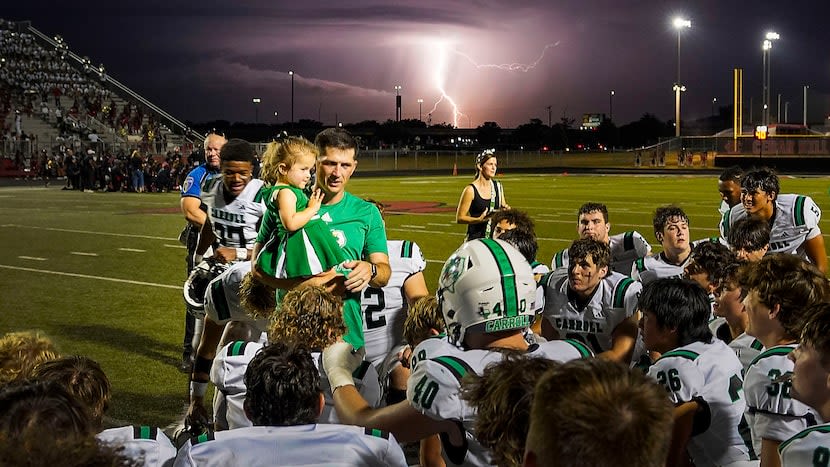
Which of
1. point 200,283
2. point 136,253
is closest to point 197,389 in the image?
point 200,283

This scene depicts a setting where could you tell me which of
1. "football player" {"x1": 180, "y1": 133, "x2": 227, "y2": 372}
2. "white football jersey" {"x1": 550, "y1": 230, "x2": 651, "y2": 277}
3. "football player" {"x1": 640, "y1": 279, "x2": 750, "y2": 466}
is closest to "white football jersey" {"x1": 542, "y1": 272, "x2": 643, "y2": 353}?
"football player" {"x1": 640, "y1": 279, "x2": 750, "y2": 466}

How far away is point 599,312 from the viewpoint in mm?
5457

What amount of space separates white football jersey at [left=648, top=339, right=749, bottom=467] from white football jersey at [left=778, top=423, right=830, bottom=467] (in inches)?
36.1

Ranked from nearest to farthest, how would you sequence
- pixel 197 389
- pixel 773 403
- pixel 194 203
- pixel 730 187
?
pixel 773 403, pixel 197 389, pixel 194 203, pixel 730 187

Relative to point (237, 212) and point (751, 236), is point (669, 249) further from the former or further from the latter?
point (237, 212)

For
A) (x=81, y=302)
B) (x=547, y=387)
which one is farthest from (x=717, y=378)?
(x=81, y=302)

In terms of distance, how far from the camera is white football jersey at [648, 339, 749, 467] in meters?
3.71

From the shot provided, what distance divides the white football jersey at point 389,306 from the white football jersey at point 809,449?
9.79 ft

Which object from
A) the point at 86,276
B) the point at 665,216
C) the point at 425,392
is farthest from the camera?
the point at 86,276

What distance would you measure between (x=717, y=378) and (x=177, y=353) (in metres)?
5.95

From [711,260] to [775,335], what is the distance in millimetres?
1655

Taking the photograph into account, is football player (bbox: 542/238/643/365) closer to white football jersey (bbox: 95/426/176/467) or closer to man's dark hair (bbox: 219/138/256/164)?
man's dark hair (bbox: 219/138/256/164)

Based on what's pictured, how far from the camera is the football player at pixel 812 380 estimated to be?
2736mm

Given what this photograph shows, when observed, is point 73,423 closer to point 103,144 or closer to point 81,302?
point 81,302
